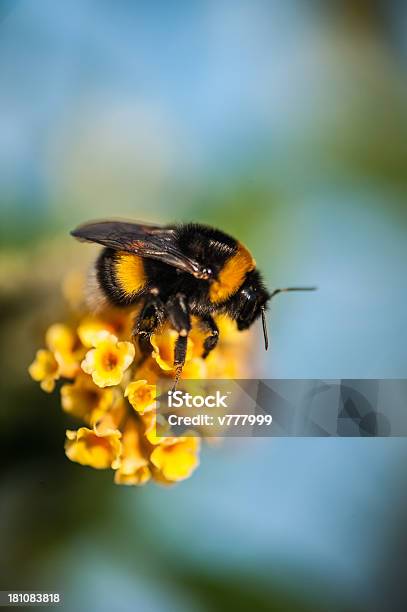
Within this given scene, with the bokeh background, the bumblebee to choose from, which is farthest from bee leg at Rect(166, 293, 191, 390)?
the bokeh background

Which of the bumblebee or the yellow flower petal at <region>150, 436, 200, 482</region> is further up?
the bumblebee

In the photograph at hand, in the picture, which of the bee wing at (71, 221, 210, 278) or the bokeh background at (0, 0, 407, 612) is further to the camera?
the bokeh background at (0, 0, 407, 612)

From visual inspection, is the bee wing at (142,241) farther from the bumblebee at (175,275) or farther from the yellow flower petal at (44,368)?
the yellow flower petal at (44,368)

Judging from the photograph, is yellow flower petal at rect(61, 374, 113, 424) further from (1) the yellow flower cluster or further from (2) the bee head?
(2) the bee head

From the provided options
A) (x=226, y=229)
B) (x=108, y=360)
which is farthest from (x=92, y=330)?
(x=226, y=229)

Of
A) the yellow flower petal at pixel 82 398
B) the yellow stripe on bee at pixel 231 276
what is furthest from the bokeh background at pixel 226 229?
the yellow stripe on bee at pixel 231 276

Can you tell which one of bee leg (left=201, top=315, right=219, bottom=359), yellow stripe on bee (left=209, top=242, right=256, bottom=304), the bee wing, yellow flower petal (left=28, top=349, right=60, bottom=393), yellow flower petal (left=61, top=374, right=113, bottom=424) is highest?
the bee wing
